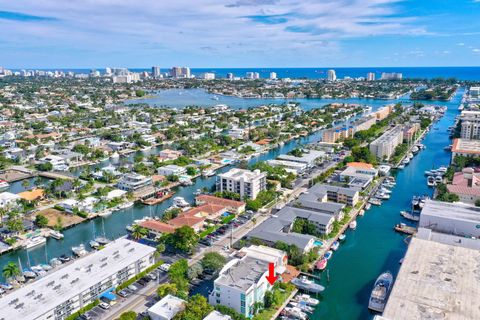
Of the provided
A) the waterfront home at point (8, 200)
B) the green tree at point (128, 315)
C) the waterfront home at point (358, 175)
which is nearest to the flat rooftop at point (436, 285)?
the green tree at point (128, 315)

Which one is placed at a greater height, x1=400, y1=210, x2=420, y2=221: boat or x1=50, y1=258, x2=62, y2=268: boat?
x1=400, y1=210, x2=420, y2=221: boat

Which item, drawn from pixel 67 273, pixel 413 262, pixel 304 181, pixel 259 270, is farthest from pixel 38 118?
pixel 413 262

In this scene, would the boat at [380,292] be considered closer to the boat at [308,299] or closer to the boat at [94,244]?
the boat at [308,299]

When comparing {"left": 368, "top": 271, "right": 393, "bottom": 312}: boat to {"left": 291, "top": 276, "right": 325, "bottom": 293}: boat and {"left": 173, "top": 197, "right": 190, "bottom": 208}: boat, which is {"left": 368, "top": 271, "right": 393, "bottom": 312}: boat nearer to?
{"left": 291, "top": 276, "right": 325, "bottom": 293}: boat

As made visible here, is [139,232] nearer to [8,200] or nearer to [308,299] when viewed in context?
[308,299]

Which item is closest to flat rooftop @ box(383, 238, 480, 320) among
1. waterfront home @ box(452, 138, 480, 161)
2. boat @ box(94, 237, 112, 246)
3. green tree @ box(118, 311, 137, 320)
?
green tree @ box(118, 311, 137, 320)

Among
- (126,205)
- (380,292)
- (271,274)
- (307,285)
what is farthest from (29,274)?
(380,292)

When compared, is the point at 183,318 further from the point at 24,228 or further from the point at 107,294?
the point at 24,228
